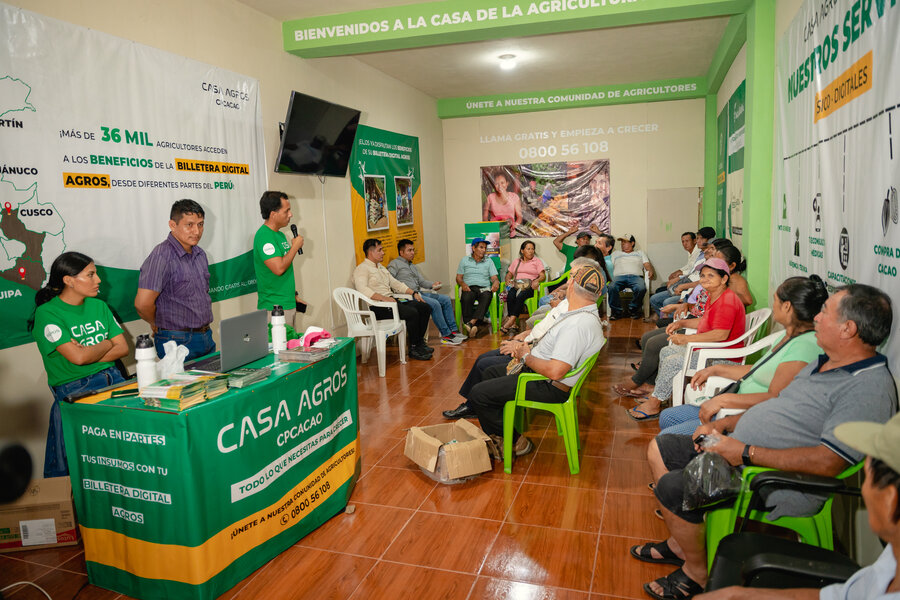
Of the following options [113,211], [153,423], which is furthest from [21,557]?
[113,211]

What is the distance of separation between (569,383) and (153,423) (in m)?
2.12

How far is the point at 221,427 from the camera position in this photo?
7.59 ft

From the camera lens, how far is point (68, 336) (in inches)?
110

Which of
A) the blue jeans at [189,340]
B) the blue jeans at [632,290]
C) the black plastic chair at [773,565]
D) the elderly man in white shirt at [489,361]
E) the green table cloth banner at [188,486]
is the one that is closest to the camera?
the black plastic chair at [773,565]

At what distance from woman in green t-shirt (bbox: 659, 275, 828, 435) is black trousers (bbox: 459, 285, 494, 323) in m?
4.66

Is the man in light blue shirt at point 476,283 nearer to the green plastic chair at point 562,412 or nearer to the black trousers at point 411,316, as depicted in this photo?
the black trousers at point 411,316

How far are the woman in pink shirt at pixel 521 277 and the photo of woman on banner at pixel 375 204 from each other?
1.75 metres

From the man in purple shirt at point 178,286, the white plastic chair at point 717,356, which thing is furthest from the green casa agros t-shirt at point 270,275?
the white plastic chair at point 717,356

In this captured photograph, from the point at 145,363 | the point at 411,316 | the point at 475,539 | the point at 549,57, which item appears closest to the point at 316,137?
the point at 411,316

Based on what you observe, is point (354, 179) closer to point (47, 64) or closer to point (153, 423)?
point (47, 64)

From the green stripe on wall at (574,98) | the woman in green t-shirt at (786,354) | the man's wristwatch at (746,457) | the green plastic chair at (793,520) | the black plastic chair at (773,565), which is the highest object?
the green stripe on wall at (574,98)

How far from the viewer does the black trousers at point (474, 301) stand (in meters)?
7.47

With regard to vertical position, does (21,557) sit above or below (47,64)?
below

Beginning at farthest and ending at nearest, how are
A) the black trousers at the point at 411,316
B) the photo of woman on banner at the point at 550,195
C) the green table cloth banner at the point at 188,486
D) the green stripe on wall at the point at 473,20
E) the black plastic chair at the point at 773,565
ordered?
the photo of woman on banner at the point at 550,195 → the black trousers at the point at 411,316 → the green stripe on wall at the point at 473,20 → the green table cloth banner at the point at 188,486 → the black plastic chair at the point at 773,565
